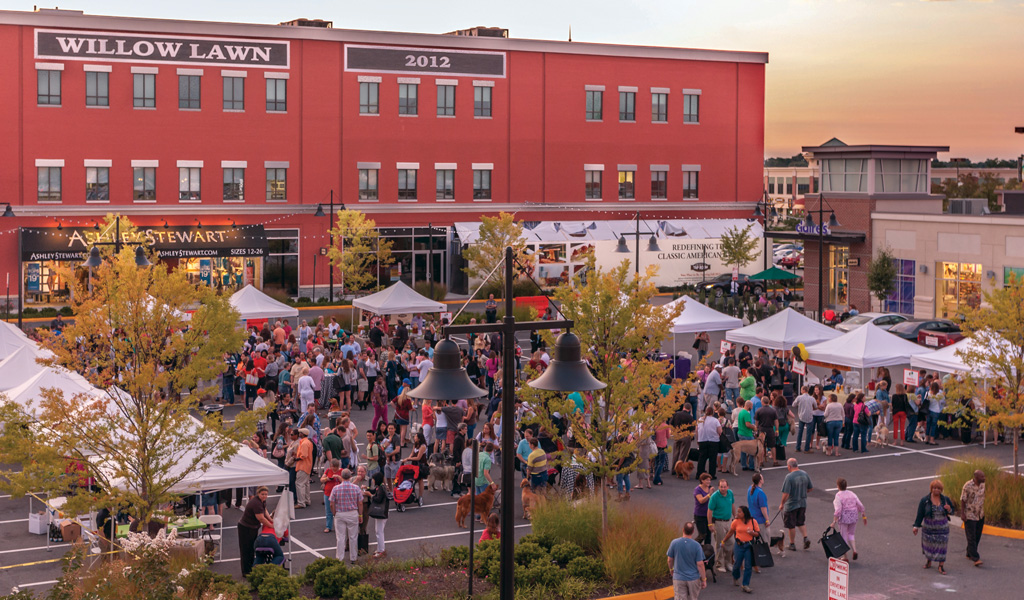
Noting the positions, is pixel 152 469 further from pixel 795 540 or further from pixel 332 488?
pixel 795 540

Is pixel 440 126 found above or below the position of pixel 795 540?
above

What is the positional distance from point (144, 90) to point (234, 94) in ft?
13.4

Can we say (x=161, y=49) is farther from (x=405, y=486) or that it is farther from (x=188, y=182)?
(x=405, y=486)

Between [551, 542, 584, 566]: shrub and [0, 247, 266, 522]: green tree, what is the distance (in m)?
4.90

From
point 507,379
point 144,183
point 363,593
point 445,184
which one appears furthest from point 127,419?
point 445,184

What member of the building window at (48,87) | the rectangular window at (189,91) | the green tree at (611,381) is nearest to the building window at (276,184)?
the rectangular window at (189,91)

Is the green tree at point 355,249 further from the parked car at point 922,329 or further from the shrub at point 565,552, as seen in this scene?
the shrub at point 565,552

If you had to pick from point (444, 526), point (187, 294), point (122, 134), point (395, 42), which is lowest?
point (444, 526)

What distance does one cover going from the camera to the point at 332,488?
18.3 metres

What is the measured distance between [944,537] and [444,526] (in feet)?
26.9

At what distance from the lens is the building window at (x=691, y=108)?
6297 cm

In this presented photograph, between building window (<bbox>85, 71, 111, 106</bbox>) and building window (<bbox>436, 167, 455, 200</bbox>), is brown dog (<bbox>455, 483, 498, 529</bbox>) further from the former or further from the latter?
building window (<bbox>436, 167, 455, 200</bbox>)

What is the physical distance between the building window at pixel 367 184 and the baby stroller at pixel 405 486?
36156 millimetres

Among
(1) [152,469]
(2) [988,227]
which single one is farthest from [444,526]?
(2) [988,227]
